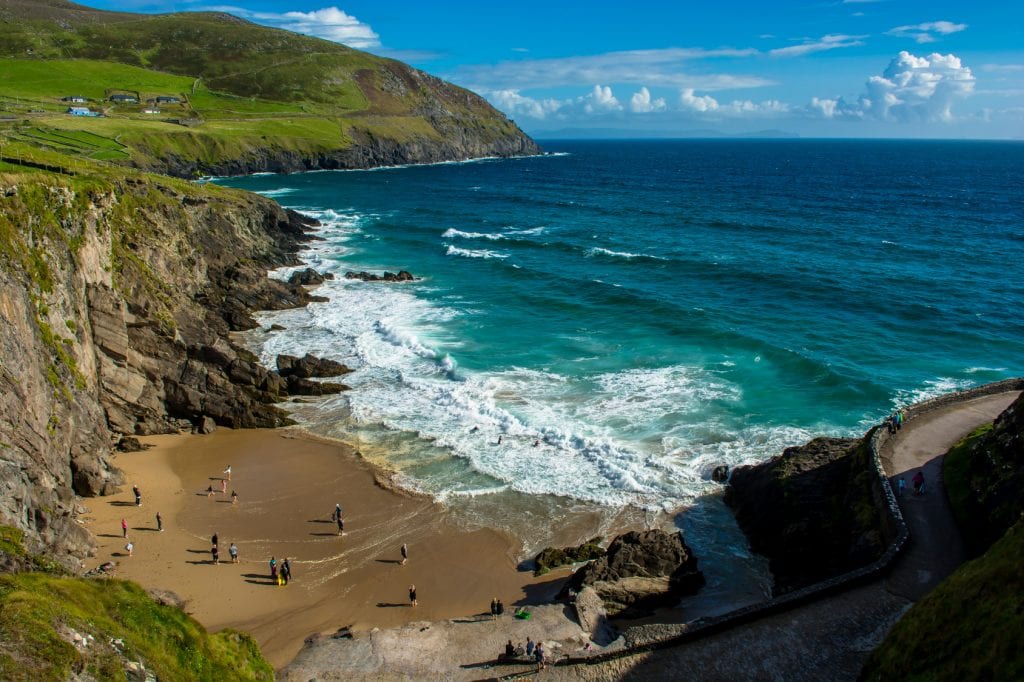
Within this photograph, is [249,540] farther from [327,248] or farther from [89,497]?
[327,248]

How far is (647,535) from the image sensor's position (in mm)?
27375

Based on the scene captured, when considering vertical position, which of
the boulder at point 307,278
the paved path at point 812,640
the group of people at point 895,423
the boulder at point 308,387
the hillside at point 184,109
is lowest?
the paved path at point 812,640

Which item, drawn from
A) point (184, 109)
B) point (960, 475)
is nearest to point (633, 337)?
point (960, 475)

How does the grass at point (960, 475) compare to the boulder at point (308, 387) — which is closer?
the grass at point (960, 475)

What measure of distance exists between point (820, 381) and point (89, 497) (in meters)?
41.4

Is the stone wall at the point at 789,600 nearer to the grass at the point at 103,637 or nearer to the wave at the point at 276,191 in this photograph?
the grass at the point at 103,637

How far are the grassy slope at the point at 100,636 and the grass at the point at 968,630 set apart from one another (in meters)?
16.5

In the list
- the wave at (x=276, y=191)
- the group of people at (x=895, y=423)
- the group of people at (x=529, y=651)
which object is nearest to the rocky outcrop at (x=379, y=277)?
the group of people at (x=895, y=423)

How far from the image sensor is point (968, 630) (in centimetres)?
1586

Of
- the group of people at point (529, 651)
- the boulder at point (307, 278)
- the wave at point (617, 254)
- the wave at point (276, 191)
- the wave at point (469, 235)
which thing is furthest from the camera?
the wave at point (276, 191)

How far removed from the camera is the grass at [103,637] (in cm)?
1280

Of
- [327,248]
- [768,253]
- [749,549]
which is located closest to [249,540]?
[749,549]

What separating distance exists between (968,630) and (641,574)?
11658 millimetres

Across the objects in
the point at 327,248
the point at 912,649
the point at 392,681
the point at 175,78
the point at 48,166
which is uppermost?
the point at 175,78
